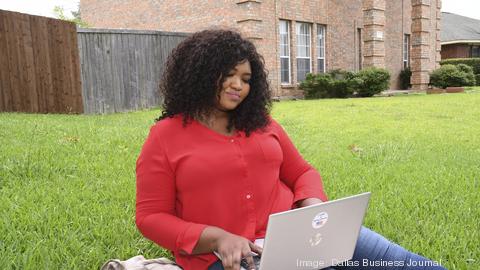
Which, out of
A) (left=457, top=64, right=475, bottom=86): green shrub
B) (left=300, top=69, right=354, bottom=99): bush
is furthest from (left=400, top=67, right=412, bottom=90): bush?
(left=300, top=69, right=354, bottom=99): bush

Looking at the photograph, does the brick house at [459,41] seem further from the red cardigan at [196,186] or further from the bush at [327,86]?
the red cardigan at [196,186]

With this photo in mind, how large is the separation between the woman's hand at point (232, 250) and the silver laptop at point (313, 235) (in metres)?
0.06

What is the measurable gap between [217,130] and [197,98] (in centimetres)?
17

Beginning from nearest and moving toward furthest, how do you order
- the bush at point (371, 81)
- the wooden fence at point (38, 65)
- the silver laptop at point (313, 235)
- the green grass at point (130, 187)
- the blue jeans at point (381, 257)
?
the silver laptop at point (313, 235), the blue jeans at point (381, 257), the green grass at point (130, 187), the wooden fence at point (38, 65), the bush at point (371, 81)

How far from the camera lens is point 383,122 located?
29.1 ft

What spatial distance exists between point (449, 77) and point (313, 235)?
66.3ft

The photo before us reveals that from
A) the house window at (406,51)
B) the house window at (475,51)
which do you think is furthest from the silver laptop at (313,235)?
the house window at (475,51)

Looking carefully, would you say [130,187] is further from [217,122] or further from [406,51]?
[406,51]

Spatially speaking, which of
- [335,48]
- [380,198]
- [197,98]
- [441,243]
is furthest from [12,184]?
[335,48]

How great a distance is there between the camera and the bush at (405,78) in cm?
2239

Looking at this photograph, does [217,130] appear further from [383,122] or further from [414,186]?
[383,122]

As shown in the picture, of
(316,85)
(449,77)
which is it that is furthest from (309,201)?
(449,77)

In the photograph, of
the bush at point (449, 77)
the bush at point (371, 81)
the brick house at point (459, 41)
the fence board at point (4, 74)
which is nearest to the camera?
the fence board at point (4, 74)

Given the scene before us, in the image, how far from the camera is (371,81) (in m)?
16.4
